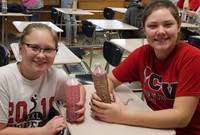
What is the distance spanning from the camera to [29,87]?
4.26 feet

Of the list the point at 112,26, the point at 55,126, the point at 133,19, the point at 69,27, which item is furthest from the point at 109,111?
the point at 69,27

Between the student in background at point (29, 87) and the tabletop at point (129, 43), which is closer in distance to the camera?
the student in background at point (29, 87)

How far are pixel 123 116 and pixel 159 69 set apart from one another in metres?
0.33

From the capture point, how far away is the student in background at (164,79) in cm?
118

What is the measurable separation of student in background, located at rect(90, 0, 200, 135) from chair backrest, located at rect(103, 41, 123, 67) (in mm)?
887

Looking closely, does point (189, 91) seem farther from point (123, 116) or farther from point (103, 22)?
point (103, 22)

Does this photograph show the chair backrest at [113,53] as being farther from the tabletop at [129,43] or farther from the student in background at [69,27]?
the student in background at [69,27]

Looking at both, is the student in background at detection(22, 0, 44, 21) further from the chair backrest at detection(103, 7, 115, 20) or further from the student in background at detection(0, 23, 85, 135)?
the student in background at detection(0, 23, 85, 135)

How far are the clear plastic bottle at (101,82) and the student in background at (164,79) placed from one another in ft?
0.09

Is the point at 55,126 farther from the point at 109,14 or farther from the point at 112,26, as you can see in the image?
the point at 109,14

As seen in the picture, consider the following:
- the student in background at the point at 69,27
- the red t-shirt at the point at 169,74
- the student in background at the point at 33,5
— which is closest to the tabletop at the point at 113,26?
the student in background at the point at 69,27

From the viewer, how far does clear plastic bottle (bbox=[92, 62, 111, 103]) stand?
1146mm

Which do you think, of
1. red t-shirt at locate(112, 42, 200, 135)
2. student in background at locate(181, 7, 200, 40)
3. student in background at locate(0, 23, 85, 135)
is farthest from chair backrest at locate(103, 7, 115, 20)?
student in background at locate(0, 23, 85, 135)

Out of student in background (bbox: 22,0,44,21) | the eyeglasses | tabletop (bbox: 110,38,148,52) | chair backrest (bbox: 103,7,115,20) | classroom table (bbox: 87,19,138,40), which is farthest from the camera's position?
chair backrest (bbox: 103,7,115,20)
